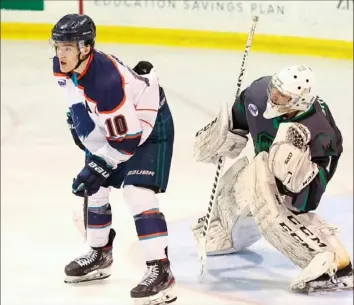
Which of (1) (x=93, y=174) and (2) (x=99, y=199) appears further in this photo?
(2) (x=99, y=199)

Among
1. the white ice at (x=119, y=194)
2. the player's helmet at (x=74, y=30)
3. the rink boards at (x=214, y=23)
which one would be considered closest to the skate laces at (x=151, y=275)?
the white ice at (x=119, y=194)

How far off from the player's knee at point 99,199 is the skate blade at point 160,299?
0.31 meters

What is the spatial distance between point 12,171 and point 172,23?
1681 mm

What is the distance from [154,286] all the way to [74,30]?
29.0 inches

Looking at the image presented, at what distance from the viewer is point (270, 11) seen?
14.7ft

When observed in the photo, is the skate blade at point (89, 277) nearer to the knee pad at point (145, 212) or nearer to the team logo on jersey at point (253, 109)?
the knee pad at point (145, 212)

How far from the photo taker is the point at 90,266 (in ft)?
8.03

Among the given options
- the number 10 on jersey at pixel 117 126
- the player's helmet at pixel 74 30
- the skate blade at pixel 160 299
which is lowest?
the skate blade at pixel 160 299

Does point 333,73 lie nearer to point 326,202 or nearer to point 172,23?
point 172,23

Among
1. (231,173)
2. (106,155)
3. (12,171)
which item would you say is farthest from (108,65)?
(12,171)

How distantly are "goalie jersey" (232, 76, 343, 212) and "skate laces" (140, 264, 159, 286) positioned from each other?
0.45 metres

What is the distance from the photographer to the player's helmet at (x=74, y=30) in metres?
1.92

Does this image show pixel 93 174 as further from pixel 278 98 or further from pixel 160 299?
pixel 278 98

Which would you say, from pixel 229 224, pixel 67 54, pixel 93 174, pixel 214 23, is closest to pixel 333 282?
pixel 229 224
